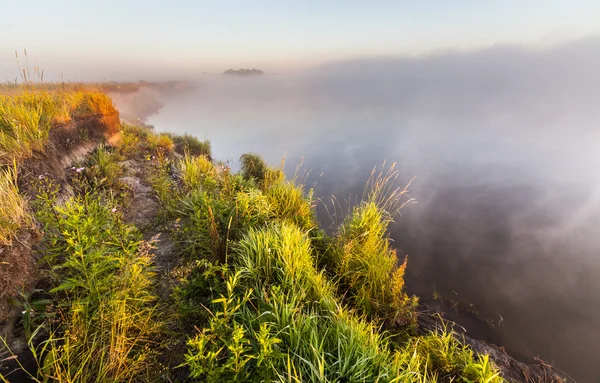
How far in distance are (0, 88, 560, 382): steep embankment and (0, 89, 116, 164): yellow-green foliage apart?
7cm

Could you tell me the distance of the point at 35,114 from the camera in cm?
466

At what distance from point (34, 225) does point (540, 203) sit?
→ 83.5 ft

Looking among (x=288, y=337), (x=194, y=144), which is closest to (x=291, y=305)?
(x=288, y=337)

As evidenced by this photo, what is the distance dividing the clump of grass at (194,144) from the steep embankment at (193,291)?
608 centimetres

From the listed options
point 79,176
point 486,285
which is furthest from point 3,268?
point 486,285

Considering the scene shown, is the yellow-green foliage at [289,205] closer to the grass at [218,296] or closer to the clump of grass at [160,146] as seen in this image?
the grass at [218,296]

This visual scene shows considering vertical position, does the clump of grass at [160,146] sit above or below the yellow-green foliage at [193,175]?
above

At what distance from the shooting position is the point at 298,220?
18.0ft

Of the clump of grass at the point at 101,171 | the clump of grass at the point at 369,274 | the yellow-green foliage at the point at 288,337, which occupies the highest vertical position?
the clump of grass at the point at 101,171

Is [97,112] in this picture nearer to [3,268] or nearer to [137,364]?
[3,268]

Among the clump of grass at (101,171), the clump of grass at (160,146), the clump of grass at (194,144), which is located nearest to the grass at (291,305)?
the clump of grass at (101,171)

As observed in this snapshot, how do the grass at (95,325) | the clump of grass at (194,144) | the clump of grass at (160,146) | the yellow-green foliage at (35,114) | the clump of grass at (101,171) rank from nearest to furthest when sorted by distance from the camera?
1. the grass at (95,325)
2. the yellow-green foliage at (35,114)
3. the clump of grass at (101,171)
4. the clump of grass at (160,146)
5. the clump of grass at (194,144)

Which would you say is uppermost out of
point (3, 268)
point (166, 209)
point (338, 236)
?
point (3, 268)

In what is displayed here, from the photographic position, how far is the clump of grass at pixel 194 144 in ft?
42.7
